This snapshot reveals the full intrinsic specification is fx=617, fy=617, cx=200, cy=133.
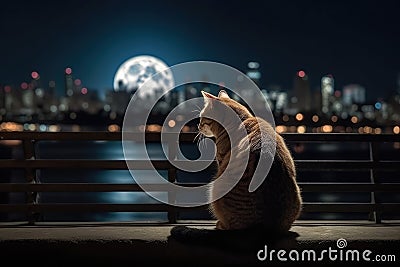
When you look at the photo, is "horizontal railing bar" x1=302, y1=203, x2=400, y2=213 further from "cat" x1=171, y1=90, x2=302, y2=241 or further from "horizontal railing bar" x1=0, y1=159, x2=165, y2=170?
"horizontal railing bar" x1=0, y1=159, x2=165, y2=170

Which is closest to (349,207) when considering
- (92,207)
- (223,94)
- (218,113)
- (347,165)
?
(347,165)

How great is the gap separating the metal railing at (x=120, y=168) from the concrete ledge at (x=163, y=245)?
82 cm

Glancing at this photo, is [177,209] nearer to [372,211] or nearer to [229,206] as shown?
[229,206]

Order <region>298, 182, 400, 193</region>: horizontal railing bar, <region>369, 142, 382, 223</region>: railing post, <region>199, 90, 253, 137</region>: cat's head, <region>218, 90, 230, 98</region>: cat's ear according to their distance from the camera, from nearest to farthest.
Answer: <region>199, 90, 253, 137</region>: cat's head < <region>218, 90, 230, 98</region>: cat's ear < <region>298, 182, 400, 193</region>: horizontal railing bar < <region>369, 142, 382, 223</region>: railing post

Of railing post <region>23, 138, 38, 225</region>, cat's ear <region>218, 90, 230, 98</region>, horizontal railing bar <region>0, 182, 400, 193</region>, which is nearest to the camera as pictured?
cat's ear <region>218, 90, 230, 98</region>

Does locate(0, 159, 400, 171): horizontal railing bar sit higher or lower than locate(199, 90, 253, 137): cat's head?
lower

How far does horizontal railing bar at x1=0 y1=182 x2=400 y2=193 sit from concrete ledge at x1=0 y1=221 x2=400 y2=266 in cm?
82

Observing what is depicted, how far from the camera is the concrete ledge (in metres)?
5.56

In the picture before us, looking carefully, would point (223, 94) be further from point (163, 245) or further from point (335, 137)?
point (335, 137)

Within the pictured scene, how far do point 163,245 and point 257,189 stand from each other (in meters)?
1.06

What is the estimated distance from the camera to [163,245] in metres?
5.82

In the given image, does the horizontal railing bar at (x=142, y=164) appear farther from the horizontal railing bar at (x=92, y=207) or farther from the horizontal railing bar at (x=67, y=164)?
the horizontal railing bar at (x=92, y=207)

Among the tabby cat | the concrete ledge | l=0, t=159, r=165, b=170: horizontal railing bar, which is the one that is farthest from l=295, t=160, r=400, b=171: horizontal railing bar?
l=0, t=159, r=165, b=170: horizontal railing bar

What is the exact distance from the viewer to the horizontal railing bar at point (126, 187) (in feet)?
23.4
